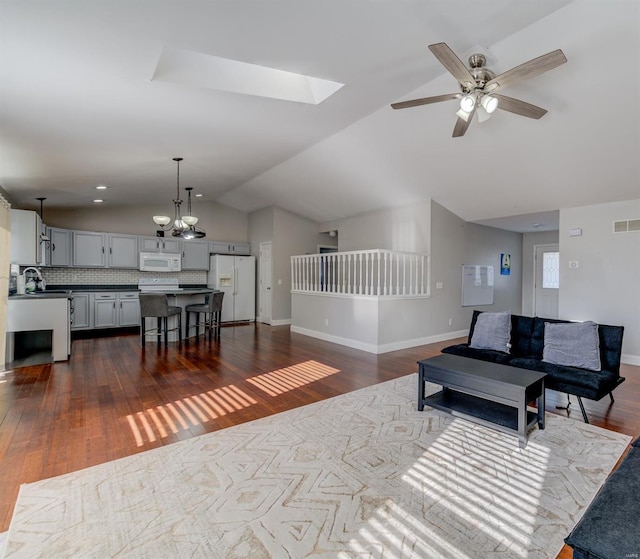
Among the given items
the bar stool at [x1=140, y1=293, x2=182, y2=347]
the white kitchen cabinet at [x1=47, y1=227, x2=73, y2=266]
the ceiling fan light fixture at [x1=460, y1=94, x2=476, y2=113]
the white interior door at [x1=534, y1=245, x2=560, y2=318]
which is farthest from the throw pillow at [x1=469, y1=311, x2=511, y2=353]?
the white kitchen cabinet at [x1=47, y1=227, x2=73, y2=266]

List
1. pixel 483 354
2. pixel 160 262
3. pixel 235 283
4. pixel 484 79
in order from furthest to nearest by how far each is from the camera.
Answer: pixel 235 283
pixel 160 262
pixel 483 354
pixel 484 79

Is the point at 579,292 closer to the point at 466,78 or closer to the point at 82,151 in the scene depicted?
the point at 466,78

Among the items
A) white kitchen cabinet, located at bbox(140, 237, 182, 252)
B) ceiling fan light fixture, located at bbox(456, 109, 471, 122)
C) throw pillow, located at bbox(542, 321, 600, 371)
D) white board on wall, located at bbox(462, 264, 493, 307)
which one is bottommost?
throw pillow, located at bbox(542, 321, 600, 371)

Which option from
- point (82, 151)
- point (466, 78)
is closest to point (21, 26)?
point (82, 151)

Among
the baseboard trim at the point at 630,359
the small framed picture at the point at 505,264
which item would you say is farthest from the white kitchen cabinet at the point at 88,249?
Result: the baseboard trim at the point at 630,359

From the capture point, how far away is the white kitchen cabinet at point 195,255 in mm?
8586

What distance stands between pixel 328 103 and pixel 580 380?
12.0 feet

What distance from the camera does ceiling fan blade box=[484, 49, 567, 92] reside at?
7.72 ft

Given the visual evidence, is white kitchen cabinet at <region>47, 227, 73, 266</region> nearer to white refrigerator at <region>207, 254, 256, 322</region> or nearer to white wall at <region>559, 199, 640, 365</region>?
white refrigerator at <region>207, 254, 256, 322</region>

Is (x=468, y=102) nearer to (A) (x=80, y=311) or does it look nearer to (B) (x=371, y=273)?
(B) (x=371, y=273)

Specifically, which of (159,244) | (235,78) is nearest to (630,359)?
(235,78)

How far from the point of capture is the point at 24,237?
5.45 meters

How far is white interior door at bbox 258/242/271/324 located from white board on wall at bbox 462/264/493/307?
4652 millimetres

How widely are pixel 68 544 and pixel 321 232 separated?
843 centimetres
